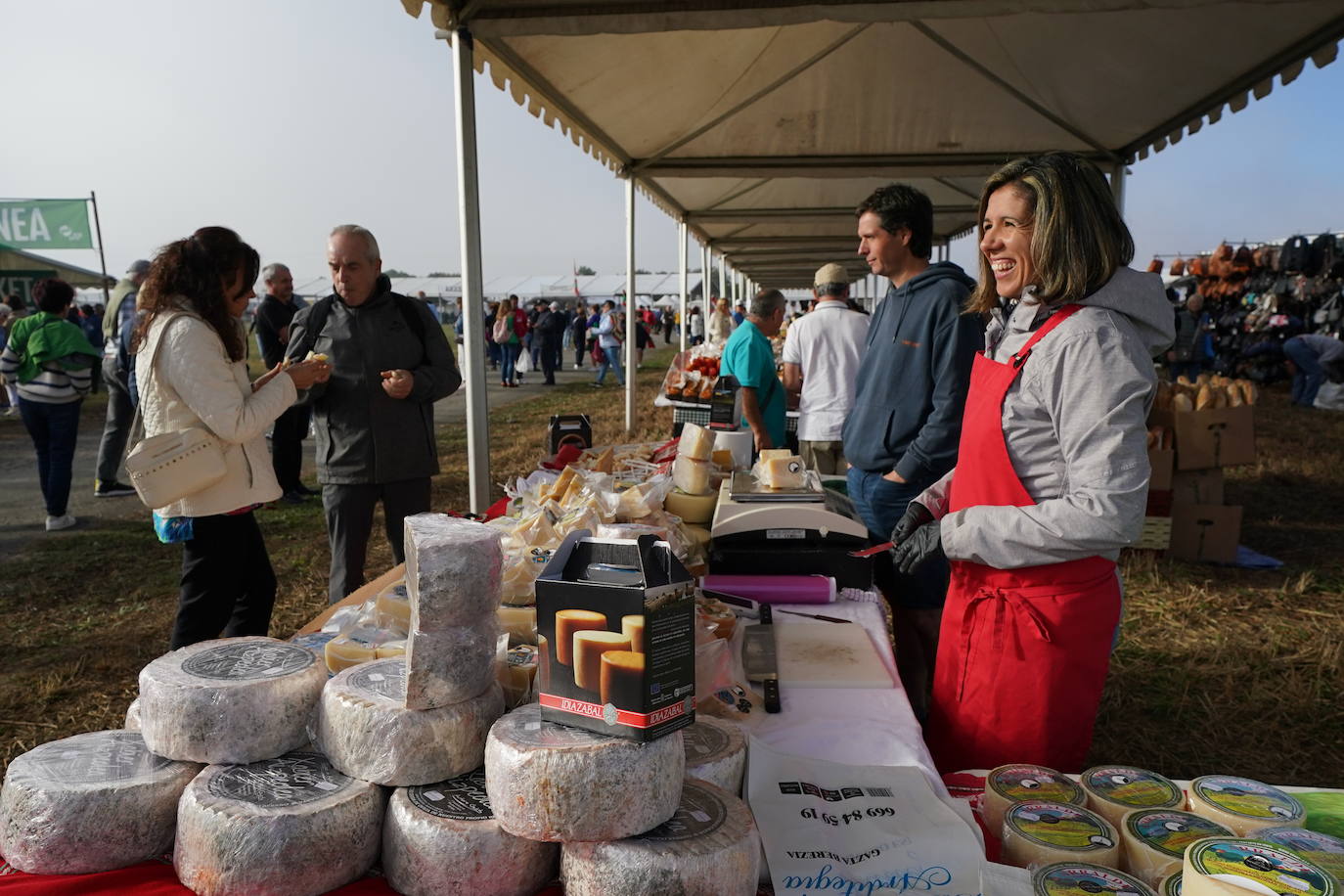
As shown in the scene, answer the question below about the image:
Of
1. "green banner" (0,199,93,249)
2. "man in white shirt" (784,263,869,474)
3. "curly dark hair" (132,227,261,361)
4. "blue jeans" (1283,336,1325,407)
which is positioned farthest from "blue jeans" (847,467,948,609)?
"green banner" (0,199,93,249)

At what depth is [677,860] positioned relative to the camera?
1107mm

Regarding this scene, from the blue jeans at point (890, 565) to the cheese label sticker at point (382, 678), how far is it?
6.56ft

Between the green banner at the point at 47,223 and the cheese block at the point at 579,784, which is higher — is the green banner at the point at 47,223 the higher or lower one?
the higher one

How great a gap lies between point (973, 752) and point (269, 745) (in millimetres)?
1558

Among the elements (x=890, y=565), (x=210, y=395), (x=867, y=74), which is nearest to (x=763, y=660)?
(x=890, y=565)

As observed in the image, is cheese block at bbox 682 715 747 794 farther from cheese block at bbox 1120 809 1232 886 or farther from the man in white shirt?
the man in white shirt

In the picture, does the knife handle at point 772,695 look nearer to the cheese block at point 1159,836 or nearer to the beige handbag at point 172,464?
the cheese block at point 1159,836

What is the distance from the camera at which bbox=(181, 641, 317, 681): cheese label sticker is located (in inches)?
53.3

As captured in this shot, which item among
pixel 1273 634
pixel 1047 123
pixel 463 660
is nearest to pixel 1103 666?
pixel 463 660

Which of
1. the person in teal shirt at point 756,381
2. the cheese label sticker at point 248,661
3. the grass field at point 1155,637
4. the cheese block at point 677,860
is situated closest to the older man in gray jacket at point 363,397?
the grass field at point 1155,637

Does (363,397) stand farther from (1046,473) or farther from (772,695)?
(1046,473)

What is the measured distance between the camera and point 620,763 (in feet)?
3.66

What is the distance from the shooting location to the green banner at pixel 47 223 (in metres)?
16.9

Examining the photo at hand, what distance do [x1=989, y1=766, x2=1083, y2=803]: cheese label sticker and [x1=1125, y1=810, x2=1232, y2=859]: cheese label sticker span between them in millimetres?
104
